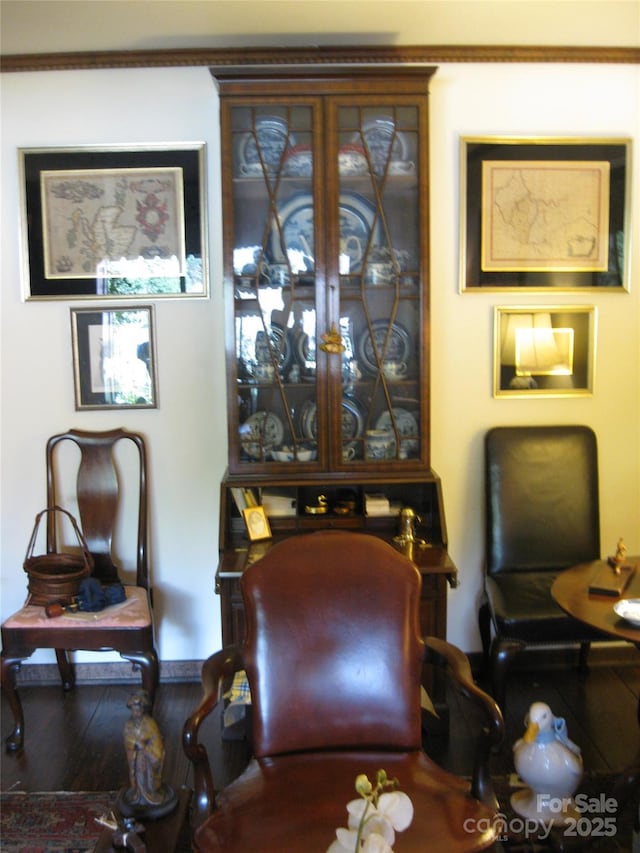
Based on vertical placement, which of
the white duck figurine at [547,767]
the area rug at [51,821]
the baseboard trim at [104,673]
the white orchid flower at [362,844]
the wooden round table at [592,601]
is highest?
the white orchid flower at [362,844]

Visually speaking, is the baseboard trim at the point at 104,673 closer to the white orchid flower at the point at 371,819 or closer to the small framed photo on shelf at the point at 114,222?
the small framed photo on shelf at the point at 114,222

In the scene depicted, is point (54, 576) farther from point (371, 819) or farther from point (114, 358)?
point (371, 819)

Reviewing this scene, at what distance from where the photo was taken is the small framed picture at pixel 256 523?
2.58m

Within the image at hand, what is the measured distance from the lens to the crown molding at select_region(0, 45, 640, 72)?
2590 mm

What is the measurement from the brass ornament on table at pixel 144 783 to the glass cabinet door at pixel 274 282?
1.10 meters

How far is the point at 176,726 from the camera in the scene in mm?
2549

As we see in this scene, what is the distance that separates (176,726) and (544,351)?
2.03m

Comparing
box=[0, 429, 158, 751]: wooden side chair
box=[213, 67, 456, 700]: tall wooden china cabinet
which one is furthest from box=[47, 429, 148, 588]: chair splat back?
box=[213, 67, 456, 700]: tall wooden china cabinet

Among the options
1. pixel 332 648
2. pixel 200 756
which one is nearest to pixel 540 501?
pixel 332 648

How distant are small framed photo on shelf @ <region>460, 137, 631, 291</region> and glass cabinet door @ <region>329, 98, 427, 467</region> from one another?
0.33 meters

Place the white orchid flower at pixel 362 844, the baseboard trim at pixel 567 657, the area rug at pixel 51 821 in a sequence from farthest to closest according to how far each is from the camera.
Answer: the baseboard trim at pixel 567 657, the area rug at pixel 51 821, the white orchid flower at pixel 362 844

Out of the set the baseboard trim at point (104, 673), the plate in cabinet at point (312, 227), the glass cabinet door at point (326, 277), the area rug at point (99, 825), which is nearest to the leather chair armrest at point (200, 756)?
the area rug at point (99, 825)

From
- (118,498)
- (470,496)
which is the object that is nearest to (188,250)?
(118,498)

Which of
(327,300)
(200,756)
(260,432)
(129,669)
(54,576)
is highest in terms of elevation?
(327,300)
